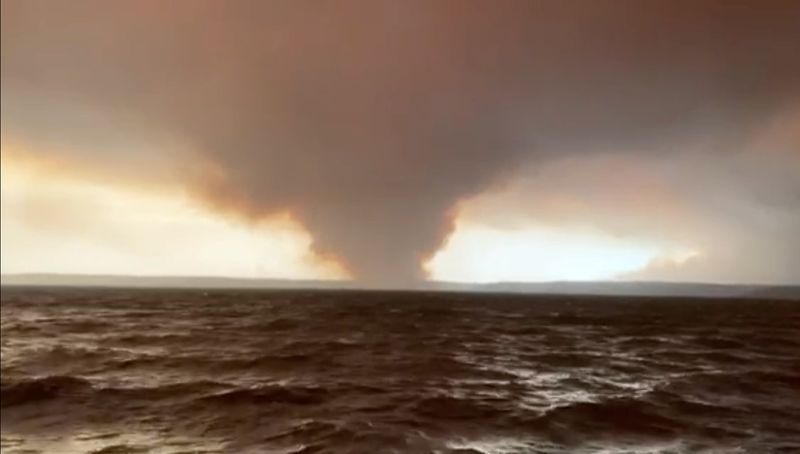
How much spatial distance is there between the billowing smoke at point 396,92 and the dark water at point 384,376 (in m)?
0.37

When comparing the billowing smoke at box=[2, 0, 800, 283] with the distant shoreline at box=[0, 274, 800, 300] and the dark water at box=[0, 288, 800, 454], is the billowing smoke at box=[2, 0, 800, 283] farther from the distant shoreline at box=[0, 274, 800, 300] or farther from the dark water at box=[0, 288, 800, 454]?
the dark water at box=[0, 288, 800, 454]

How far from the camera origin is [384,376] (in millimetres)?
2418

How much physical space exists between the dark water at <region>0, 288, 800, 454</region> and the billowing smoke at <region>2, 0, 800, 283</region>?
14.7 inches

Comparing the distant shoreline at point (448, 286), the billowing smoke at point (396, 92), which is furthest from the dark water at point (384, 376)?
the billowing smoke at point (396, 92)

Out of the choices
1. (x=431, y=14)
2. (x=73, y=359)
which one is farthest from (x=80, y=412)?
(x=431, y=14)

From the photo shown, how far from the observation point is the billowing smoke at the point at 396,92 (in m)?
2.19

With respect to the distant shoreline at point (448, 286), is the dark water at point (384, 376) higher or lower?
lower

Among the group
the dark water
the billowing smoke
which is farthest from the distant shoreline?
the billowing smoke

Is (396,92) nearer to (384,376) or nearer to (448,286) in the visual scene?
(448,286)

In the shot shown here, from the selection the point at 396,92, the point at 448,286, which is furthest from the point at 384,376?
the point at 396,92

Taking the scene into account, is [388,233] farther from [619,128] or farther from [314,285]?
[619,128]

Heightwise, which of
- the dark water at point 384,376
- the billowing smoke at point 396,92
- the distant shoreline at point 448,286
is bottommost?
the dark water at point 384,376

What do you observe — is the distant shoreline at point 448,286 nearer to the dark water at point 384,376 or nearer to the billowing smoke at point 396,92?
the dark water at point 384,376

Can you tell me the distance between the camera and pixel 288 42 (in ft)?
7.28
